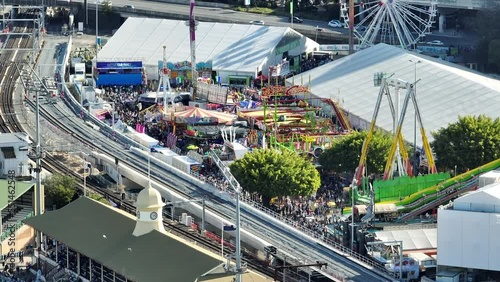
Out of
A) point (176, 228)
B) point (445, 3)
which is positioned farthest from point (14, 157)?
point (445, 3)

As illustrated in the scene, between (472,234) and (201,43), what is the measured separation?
63.6 m

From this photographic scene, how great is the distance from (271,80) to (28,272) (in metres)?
50.2

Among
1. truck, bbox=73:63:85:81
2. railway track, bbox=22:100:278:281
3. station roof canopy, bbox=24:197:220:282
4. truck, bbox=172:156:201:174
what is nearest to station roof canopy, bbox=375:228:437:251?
railway track, bbox=22:100:278:281

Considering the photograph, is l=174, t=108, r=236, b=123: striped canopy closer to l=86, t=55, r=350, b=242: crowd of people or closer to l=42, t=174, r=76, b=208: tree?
l=86, t=55, r=350, b=242: crowd of people

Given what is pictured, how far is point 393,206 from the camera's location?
90375 mm

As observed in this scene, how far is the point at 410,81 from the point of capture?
117125 mm

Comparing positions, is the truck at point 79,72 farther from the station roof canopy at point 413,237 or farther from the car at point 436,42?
the station roof canopy at point 413,237

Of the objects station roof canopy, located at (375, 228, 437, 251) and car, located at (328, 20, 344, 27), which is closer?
station roof canopy, located at (375, 228, 437, 251)

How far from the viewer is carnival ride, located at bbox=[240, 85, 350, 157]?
354 ft

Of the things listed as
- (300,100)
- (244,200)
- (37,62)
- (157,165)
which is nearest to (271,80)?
(300,100)

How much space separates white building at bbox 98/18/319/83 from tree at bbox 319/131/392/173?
3109cm

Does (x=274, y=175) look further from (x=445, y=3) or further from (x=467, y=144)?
(x=445, y=3)

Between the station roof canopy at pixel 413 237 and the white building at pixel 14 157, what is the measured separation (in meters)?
22.8

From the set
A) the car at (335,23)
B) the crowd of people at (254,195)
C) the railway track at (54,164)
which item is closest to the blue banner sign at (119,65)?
the crowd of people at (254,195)
